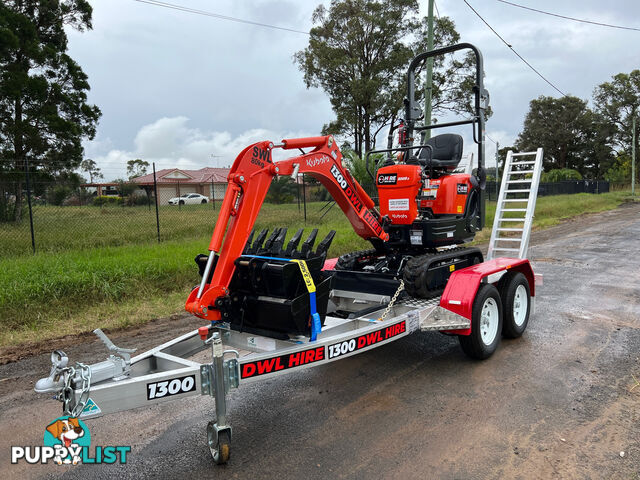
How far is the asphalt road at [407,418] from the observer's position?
3.33 metres

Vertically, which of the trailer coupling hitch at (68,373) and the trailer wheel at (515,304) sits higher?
the trailer coupling hitch at (68,373)

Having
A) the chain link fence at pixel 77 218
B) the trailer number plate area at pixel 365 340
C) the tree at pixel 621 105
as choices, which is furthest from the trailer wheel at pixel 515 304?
the tree at pixel 621 105

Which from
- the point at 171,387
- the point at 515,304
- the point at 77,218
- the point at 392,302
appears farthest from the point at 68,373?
the point at 77,218

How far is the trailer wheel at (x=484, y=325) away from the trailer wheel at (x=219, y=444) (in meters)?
2.72

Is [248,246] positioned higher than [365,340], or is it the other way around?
[248,246]

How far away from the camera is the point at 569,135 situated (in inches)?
2527

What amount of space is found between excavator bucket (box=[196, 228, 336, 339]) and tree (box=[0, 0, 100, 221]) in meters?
16.6

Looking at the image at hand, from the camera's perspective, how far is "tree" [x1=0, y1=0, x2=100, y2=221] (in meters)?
19.4

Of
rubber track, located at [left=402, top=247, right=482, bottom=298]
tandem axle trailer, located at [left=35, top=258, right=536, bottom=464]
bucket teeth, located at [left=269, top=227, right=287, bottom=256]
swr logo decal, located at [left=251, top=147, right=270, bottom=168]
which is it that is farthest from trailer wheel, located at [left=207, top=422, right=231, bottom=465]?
rubber track, located at [left=402, top=247, right=482, bottom=298]

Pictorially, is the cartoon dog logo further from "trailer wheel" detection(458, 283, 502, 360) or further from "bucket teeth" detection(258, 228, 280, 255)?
"trailer wheel" detection(458, 283, 502, 360)

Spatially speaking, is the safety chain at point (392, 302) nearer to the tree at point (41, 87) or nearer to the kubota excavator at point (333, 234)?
the kubota excavator at point (333, 234)

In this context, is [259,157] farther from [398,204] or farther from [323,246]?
[398,204]

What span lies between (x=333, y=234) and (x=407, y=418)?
5.38 ft

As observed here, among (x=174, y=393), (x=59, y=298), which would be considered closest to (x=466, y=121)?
(x=174, y=393)
